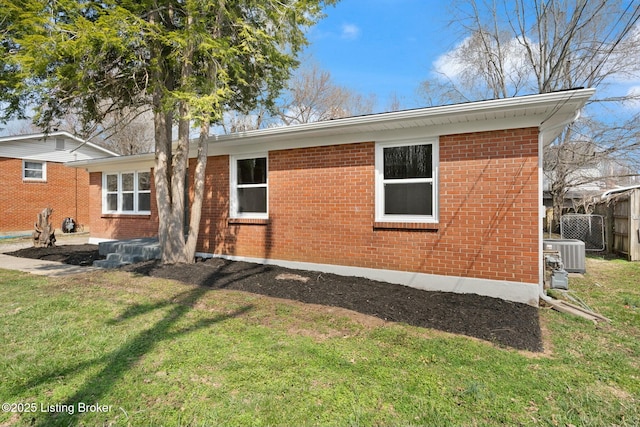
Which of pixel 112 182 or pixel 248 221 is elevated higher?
pixel 112 182

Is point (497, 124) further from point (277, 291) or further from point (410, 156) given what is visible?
point (277, 291)

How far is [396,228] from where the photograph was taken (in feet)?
20.6

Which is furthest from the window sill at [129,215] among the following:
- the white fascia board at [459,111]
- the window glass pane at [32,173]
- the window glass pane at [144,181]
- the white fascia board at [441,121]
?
the window glass pane at [32,173]

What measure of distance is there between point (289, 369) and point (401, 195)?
412 centimetres

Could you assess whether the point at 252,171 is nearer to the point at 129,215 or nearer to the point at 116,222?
the point at 129,215

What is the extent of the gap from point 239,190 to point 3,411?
6.31m

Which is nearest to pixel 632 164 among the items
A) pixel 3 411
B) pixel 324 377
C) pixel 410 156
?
pixel 410 156

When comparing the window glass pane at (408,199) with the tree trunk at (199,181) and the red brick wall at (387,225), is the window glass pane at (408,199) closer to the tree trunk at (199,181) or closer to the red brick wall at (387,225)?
the red brick wall at (387,225)

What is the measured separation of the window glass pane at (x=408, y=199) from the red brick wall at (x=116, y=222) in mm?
7577

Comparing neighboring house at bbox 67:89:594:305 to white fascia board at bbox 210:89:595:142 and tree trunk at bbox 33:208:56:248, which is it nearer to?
white fascia board at bbox 210:89:595:142

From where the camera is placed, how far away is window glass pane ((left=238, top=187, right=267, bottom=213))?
8117mm

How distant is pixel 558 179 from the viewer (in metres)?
14.2

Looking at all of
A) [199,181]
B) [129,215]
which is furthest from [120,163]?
[199,181]

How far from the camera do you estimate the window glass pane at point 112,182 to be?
39.8ft
